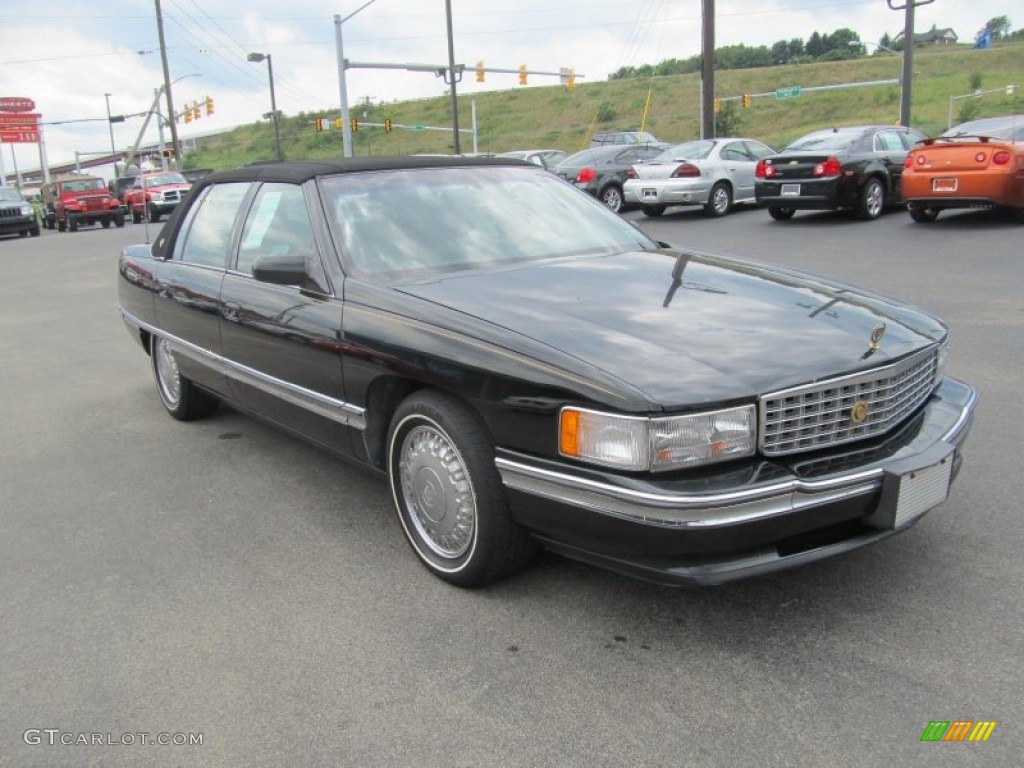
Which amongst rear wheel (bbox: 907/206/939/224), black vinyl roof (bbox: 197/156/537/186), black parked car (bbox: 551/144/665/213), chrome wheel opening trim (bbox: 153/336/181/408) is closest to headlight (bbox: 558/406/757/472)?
black vinyl roof (bbox: 197/156/537/186)

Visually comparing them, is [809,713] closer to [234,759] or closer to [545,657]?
[545,657]

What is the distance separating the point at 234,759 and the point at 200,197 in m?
3.72

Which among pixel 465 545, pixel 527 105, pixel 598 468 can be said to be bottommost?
pixel 465 545

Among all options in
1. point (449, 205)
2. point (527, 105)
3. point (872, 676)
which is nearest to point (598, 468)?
point (872, 676)

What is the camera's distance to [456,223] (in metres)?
3.89

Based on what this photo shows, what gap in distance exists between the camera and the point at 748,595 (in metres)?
3.03

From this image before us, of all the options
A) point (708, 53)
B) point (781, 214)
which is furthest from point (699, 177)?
point (708, 53)

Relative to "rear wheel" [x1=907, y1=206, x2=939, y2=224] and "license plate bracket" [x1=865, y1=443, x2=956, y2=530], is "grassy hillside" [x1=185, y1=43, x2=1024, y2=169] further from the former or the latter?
"license plate bracket" [x1=865, y1=443, x2=956, y2=530]

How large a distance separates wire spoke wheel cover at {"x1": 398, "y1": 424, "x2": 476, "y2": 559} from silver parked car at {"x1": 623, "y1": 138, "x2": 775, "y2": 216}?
45.9ft

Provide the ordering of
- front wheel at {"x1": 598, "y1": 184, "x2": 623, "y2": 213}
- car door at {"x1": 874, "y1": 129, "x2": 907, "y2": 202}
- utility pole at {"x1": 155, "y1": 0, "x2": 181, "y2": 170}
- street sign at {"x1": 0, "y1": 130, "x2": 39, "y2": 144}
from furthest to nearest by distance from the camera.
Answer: street sign at {"x1": 0, "y1": 130, "x2": 39, "y2": 144}
utility pole at {"x1": 155, "y1": 0, "x2": 181, "y2": 170}
front wheel at {"x1": 598, "y1": 184, "x2": 623, "y2": 213}
car door at {"x1": 874, "y1": 129, "x2": 907, "y2": 202}

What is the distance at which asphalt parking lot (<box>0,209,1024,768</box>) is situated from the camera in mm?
2361

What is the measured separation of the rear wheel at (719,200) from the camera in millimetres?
16656

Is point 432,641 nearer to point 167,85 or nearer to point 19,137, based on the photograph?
point 167,85

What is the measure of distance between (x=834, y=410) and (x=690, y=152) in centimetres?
1528
